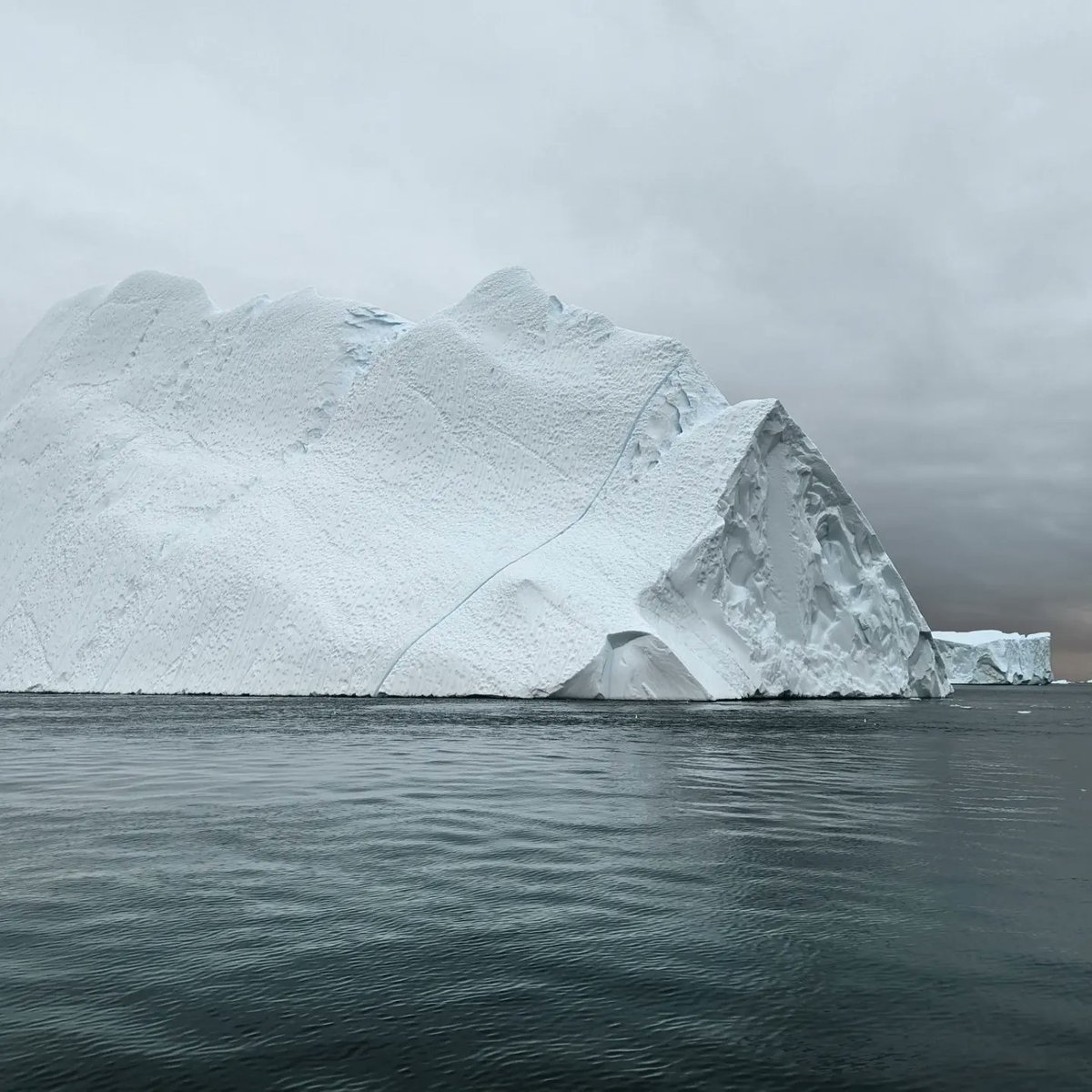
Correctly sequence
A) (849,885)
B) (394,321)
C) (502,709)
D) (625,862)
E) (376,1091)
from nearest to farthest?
(376,1091), (849,885), (625,862), (502,709), (394,321)

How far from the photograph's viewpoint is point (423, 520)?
123 ft

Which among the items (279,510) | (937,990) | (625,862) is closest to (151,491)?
(279,510)

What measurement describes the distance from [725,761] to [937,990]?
9462mm

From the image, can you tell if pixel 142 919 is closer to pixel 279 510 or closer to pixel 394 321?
pixel 279 510

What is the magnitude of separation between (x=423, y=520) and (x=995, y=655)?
73.6 m

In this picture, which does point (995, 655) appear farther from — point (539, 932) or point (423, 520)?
A: point (539, 932)

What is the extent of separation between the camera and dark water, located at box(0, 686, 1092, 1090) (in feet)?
11.0

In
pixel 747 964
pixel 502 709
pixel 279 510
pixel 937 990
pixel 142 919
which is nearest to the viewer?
pixel 937 990

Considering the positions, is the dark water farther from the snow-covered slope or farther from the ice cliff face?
the snow-covered slope

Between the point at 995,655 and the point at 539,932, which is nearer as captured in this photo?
the point at 539,932

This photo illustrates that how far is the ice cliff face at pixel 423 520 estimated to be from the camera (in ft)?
106

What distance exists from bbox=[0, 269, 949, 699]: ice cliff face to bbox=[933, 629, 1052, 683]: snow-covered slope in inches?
2062

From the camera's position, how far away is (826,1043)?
11.5ft

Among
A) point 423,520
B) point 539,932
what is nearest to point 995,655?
point 423,520
